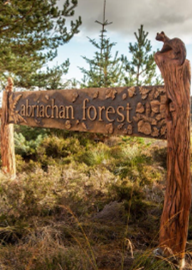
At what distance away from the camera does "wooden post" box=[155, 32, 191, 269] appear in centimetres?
233

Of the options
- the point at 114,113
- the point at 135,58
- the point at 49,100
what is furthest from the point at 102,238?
the point at 135,58

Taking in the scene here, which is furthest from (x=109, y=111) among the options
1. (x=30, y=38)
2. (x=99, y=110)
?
(x=30, y=38)

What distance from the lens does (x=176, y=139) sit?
7.96 feet

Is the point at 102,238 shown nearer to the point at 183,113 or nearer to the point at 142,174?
the point at 183,113

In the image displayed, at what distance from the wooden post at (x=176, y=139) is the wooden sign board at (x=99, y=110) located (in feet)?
2.68

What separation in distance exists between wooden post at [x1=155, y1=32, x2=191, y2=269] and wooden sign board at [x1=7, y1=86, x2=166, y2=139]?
82cm

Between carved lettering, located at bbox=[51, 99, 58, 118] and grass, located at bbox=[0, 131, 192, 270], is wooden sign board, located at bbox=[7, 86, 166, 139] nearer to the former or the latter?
carved lettering, located at bbox=[51, 99, 58, 118]

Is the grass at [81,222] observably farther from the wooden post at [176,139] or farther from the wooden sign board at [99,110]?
the wooden sign board at [99,110]

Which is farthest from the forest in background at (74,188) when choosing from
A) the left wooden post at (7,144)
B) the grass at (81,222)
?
the left wooden post at (7,144)

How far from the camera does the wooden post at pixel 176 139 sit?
2.33 m

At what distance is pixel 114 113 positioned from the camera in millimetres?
3805

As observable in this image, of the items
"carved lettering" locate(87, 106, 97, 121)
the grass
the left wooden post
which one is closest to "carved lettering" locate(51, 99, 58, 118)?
"carved lettering" locate(87, 106, 97, 121)

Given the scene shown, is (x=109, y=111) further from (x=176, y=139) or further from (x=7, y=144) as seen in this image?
(x=7, y=144)

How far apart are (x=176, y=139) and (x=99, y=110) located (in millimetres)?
1739
